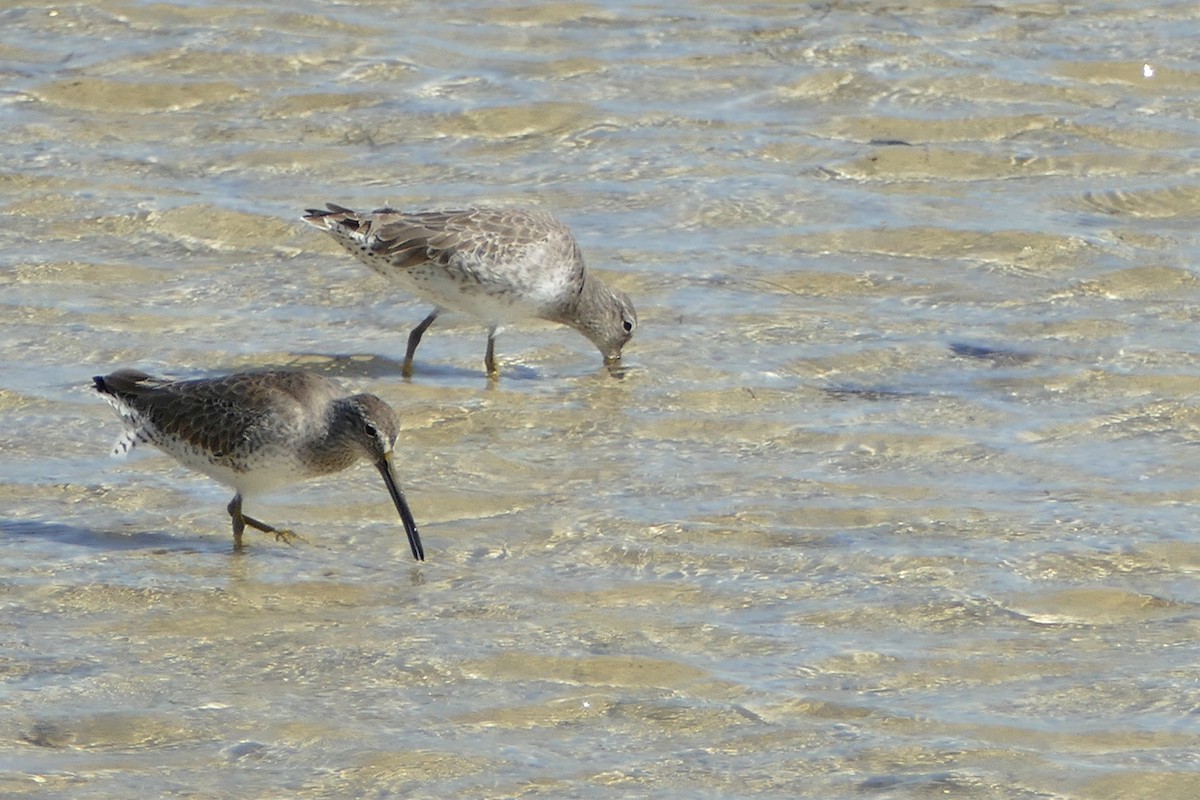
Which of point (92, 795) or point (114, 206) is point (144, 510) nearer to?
point (92, 795)

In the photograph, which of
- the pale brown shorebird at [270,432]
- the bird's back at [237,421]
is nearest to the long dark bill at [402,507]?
the pale brown shorebird at [270,432]

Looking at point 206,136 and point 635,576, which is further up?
point 206,136

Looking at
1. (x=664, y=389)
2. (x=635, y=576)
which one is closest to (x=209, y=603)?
(x=635, y=576)

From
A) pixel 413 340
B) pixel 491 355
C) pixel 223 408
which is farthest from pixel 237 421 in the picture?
pixel 491 355

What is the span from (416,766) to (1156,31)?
30.4 feet

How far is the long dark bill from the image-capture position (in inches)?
320

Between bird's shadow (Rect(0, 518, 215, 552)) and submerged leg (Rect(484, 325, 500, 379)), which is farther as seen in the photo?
submerged leg (Rect(484, 325, 500, 379))

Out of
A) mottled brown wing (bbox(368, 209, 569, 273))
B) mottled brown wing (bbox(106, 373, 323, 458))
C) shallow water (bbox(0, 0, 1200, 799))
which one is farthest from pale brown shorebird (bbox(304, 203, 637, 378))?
mottled brown wing (bbox(106, 373, 323, 458))

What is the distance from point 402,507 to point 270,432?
554mm

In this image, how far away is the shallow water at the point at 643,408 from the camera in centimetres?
684

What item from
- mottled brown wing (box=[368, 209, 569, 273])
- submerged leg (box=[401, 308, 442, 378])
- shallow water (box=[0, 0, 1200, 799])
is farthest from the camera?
mottled brown wing (box=[368, 209, 569, 273])

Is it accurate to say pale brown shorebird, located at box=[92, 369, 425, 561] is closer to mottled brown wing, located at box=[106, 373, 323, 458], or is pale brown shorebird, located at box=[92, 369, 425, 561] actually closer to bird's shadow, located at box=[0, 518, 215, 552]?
mottled brown wing, located at box=[106, 373, 323, 458]

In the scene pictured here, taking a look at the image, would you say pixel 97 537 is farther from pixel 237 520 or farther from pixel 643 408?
pixel 643 408

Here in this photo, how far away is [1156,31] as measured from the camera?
14.2m
